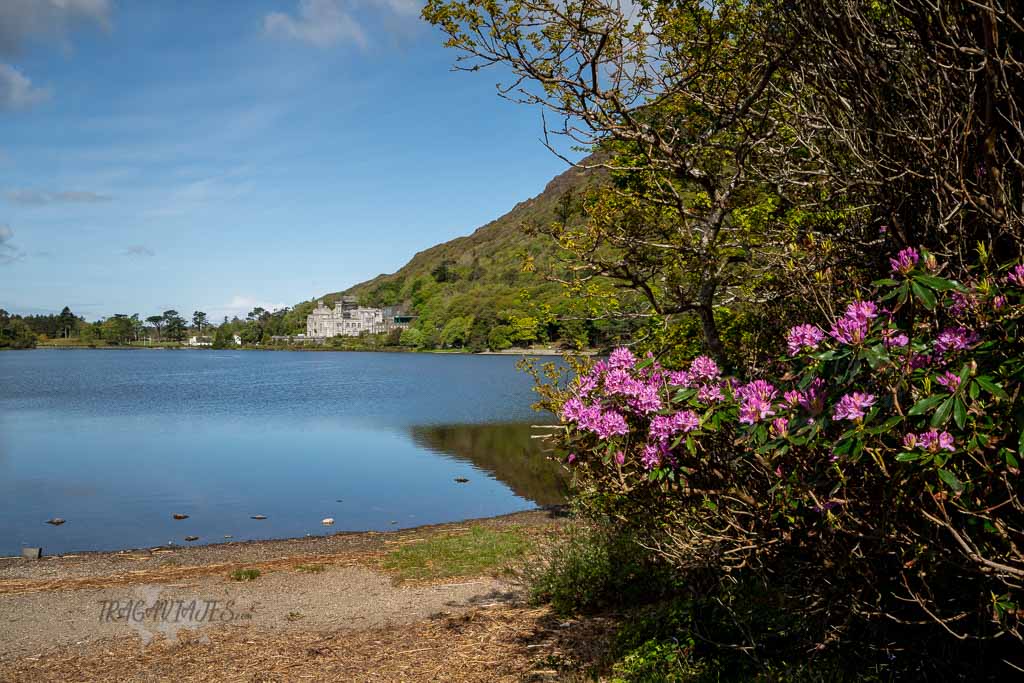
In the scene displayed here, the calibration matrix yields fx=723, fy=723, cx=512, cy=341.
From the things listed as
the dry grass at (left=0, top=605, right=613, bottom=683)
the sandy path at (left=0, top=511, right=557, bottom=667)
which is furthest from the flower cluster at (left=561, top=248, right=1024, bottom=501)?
the sandy path at (left=0, top=511, right=557, bottom=667)

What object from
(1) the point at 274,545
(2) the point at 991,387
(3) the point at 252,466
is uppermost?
(2) the point at 991,387

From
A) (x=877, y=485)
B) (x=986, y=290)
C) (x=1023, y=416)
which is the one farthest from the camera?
(x=877, y=485)

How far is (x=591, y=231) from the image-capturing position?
5.65 metres

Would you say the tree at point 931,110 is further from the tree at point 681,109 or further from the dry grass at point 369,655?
the dry grass at point 369,655

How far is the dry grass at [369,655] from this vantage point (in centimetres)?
602

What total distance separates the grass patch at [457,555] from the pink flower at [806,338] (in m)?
8.64

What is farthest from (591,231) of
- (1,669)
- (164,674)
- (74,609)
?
(74,609)

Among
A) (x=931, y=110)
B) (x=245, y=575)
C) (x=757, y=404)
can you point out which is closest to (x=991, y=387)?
(x=757, y=404)

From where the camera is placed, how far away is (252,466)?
2725 centimetres

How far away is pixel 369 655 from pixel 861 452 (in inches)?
218

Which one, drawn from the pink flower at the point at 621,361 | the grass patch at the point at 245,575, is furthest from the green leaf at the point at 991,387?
the grass patch at the point at 245,575

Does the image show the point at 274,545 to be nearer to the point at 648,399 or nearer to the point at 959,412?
the point at 648,399

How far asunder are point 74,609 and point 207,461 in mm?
18906

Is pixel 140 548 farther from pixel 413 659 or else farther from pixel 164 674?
pixel 413 659
